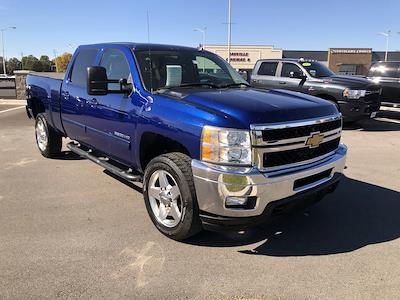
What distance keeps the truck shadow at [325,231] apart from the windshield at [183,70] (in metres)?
1.75

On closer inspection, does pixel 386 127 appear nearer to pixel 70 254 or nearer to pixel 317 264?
pixel 317 264

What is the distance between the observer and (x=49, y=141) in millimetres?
7445

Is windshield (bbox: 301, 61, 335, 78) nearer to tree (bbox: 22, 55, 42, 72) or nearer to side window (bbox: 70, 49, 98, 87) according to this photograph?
side window (bbox: 70, 49, 98, 87)

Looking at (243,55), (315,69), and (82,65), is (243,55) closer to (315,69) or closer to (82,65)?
(315,69)

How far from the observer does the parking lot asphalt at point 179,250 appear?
131 inches

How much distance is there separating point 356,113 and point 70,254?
363 inches

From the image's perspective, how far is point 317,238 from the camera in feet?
14.0

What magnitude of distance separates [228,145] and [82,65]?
3337mm

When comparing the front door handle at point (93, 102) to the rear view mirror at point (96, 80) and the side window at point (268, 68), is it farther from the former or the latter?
the side window at point (268, 68)

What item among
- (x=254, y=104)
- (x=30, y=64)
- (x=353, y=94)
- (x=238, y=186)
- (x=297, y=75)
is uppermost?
(x=30, y=64)

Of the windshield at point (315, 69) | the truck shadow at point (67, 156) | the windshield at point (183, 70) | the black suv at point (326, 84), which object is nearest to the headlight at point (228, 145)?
the windshield at point (183, 70)

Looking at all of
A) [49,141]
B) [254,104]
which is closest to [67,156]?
[49,141]

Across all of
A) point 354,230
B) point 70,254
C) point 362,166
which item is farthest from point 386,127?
point 70,254

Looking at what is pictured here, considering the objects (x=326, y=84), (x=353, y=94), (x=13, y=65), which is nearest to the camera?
(x=353, y=94)
